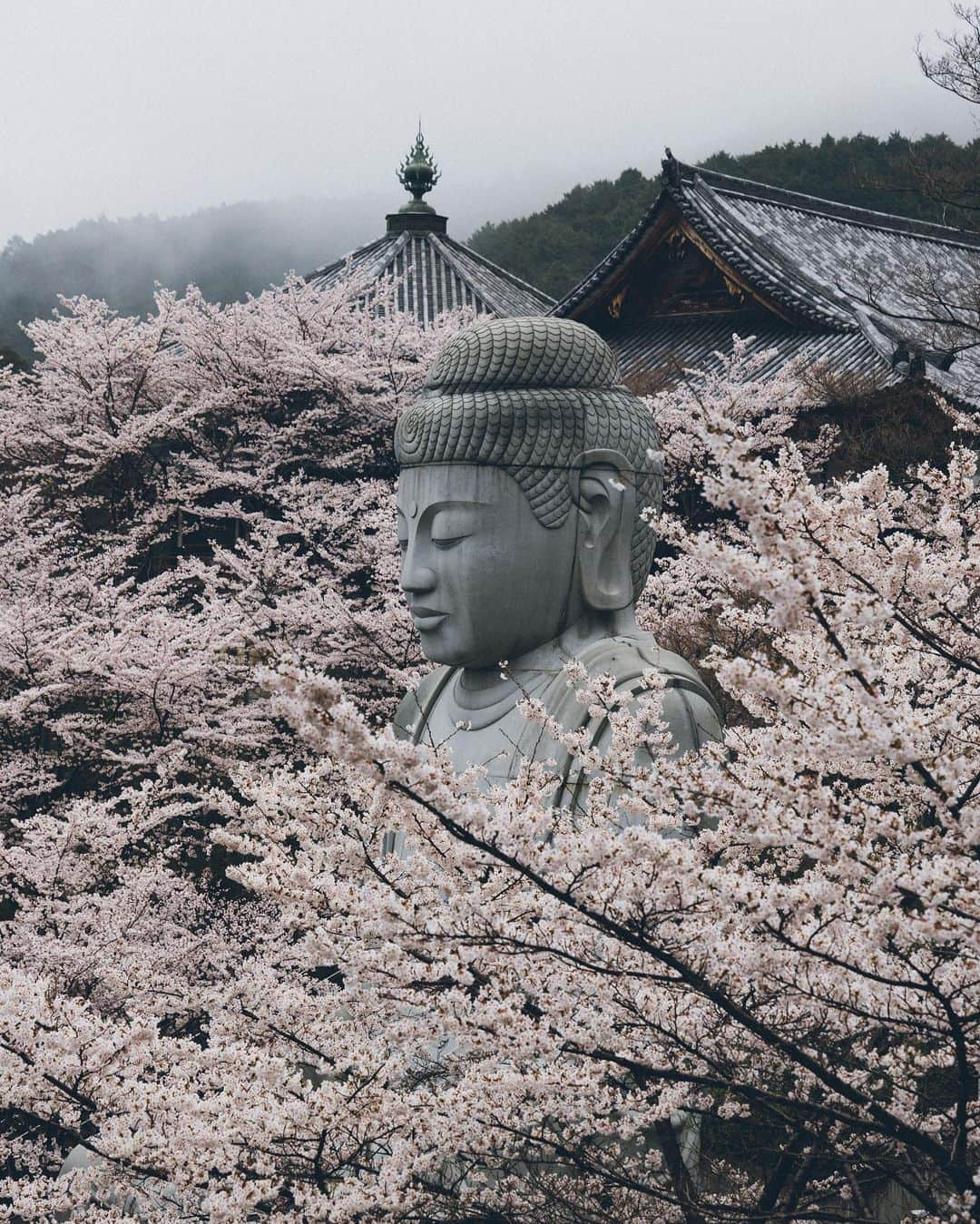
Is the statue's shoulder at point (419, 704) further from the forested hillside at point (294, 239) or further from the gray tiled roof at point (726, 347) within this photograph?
the forested hillside at point (294, 239)

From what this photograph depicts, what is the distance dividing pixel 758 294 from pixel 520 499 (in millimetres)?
17170

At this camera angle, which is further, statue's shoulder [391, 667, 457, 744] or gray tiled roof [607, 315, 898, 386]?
gray tiled roof [607, 315, 898, 386]

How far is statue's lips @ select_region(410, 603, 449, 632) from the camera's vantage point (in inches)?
155

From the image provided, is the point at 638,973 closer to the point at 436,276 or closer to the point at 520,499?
the point at 520,499

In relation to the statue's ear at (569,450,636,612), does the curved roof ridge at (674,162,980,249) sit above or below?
above

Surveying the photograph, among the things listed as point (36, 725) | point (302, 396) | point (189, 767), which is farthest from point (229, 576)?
point (189, 767)

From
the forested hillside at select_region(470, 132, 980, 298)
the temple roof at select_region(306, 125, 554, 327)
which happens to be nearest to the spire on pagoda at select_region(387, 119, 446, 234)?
the temple roof at select_region(306, 125, 554, 327)

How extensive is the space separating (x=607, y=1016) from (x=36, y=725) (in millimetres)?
7419

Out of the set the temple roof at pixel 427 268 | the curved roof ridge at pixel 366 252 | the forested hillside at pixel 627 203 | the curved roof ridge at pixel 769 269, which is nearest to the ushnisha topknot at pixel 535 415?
the curved roof ridge at pixel 769 269

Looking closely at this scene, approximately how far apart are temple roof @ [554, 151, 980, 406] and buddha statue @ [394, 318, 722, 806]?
12856 mm

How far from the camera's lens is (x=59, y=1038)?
3320 millimetres

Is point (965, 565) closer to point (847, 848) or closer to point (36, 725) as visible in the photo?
point (847, 848)

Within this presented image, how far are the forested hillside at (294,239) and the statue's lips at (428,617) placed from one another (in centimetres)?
3240

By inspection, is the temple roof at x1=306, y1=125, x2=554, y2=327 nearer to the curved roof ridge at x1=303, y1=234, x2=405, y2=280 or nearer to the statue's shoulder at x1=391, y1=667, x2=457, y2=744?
the curved roof ridge at x1=303, y1=234, x2=405, y2=280
